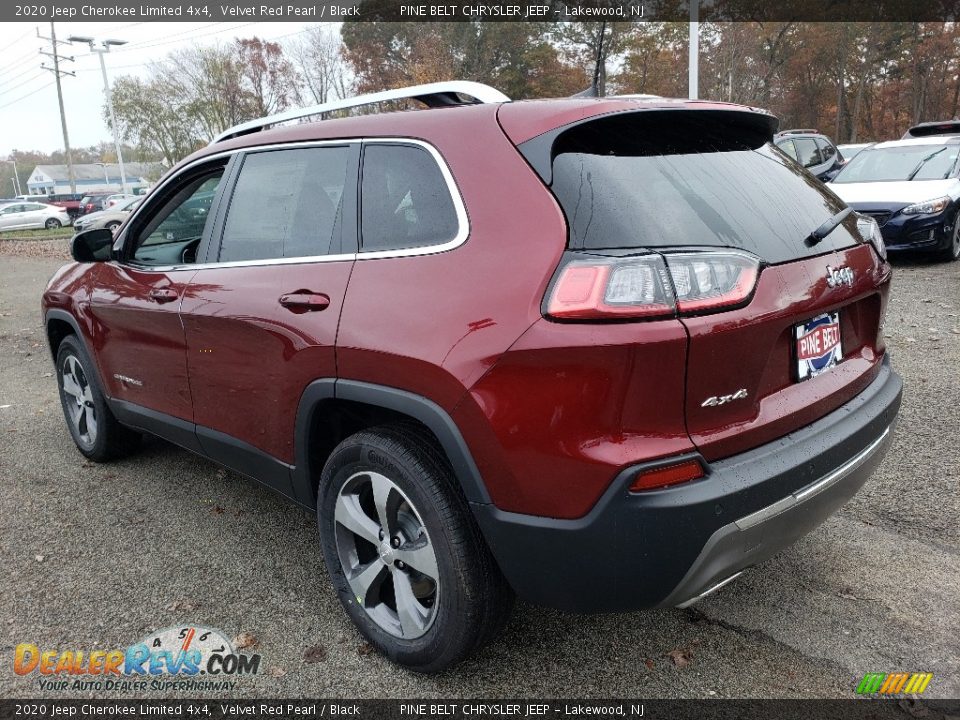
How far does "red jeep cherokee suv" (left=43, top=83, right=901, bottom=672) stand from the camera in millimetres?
1855

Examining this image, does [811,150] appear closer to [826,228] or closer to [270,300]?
[826,228]

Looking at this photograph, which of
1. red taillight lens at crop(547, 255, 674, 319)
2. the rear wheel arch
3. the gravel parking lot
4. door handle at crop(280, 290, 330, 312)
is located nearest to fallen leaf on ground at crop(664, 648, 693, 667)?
→ the gravel parking lot

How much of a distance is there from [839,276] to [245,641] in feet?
7.78

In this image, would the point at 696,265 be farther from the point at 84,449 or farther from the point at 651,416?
the point at 84,449

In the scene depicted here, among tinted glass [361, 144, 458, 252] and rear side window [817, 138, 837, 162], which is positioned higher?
rear side window [817, 138, 837, 162]

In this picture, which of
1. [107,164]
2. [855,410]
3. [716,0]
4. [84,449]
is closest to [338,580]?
[855,410]

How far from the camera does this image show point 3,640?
8.85 ft

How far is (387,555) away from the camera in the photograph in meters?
2.41

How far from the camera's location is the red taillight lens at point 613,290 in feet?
6.02

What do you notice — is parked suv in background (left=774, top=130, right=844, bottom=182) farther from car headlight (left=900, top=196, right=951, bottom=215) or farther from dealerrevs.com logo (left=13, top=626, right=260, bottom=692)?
dealerrevs.com logo (left=13, top=626, right=260, bottom=692)

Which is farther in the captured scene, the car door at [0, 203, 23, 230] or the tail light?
the car door at [0, 203, 23, 230]

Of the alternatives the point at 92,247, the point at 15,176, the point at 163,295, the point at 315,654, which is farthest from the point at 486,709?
the point at 15,176

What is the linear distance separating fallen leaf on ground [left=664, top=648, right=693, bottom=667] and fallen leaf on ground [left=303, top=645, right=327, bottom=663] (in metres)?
1.18

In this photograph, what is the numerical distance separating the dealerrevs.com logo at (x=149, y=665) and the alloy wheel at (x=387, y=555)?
1.53 feet
